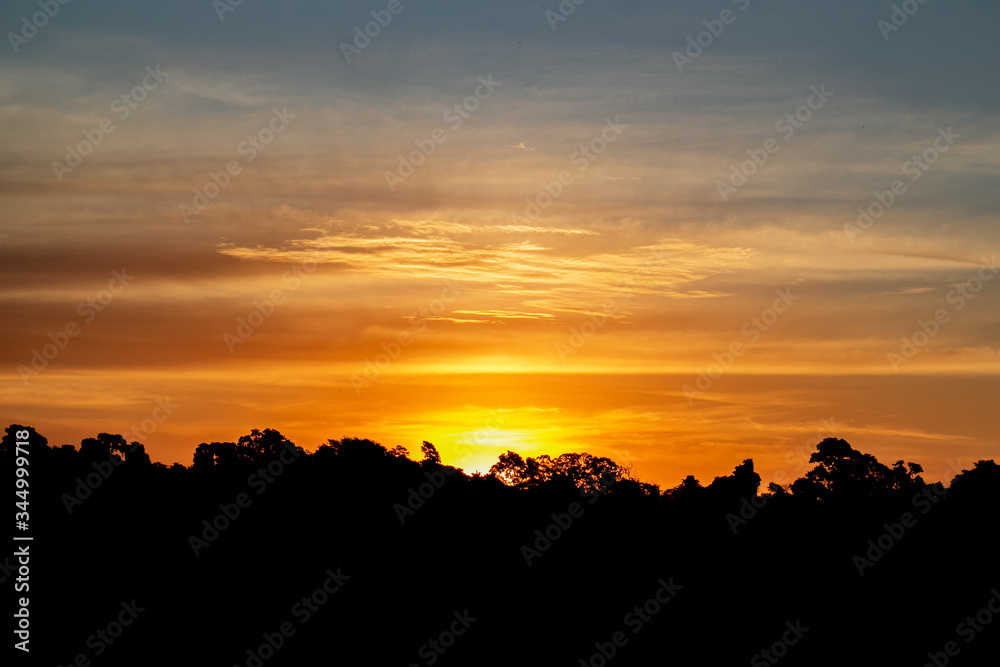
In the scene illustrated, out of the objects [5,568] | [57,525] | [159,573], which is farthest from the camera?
[57,525]

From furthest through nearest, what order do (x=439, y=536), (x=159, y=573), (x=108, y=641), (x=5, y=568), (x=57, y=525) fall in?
(x=439, y=536) < (x=57, y=525) < (x=159, y=573) < (x=5, y=568) < (x=108, y=641)

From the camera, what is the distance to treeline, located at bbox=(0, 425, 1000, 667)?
64250mm

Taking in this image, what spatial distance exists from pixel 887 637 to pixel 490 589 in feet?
85.6

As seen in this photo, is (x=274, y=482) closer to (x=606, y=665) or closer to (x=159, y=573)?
(x=159, y=573)

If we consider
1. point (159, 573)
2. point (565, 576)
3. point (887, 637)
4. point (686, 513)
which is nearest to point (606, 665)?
point (565, 576)

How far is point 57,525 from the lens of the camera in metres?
77.4

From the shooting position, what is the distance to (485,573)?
7681 centimetres

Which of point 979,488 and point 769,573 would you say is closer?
point 769,573

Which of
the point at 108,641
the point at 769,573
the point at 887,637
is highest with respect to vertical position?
the point at 769,573

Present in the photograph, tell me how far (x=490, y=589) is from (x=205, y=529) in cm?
2151

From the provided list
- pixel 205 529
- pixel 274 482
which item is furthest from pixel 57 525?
pixel 274 482

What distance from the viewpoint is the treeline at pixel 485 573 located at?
211ft

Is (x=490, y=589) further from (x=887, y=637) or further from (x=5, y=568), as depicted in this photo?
(x=5, y=568)

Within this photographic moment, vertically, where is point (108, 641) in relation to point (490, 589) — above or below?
below
